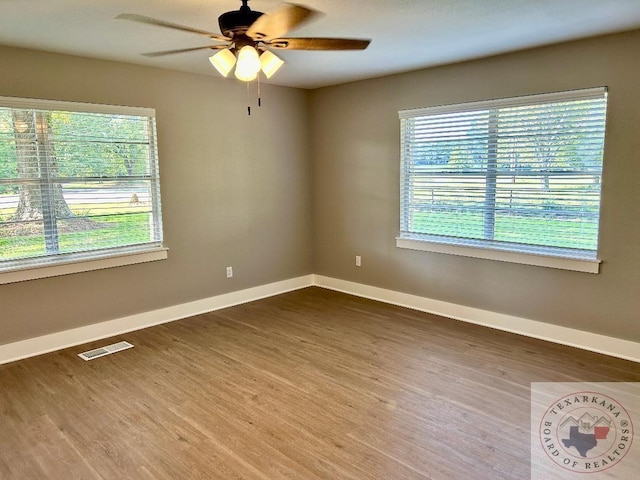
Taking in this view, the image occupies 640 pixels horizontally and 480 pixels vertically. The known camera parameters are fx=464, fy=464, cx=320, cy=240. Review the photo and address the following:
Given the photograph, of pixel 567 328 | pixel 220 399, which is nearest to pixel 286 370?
pixel 220 399

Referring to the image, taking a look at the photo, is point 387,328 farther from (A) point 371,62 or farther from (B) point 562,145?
(A) point 371,62

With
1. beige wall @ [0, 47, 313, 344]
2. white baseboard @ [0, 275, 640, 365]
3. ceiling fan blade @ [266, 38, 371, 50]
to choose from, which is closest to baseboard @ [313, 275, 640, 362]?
white baseboard @ [0, 275, 640, 365]

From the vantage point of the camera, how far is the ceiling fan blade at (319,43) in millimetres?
2385

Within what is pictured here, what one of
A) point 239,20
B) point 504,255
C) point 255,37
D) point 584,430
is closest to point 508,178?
point 504,255

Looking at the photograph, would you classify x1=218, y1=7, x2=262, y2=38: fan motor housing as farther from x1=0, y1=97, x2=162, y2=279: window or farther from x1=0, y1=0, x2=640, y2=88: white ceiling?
x1=0, y1=97, x2=162, y2=279: window

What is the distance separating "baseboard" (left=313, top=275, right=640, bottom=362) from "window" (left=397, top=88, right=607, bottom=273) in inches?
21.0

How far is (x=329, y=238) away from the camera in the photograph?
5637 millimetres

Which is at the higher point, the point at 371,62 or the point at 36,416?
the point at 371,62

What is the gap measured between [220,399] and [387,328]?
5.89 feet

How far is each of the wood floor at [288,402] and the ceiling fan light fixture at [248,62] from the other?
1.93m

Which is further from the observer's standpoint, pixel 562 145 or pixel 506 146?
pixel 506 146

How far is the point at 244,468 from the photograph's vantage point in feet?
7.45

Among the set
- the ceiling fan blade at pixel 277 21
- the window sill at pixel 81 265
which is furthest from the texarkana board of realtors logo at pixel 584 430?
the window sill at pixel 81 265

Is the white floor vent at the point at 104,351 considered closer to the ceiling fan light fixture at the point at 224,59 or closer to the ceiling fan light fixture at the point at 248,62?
the ceiling fan light fixture at the point at 224,59
